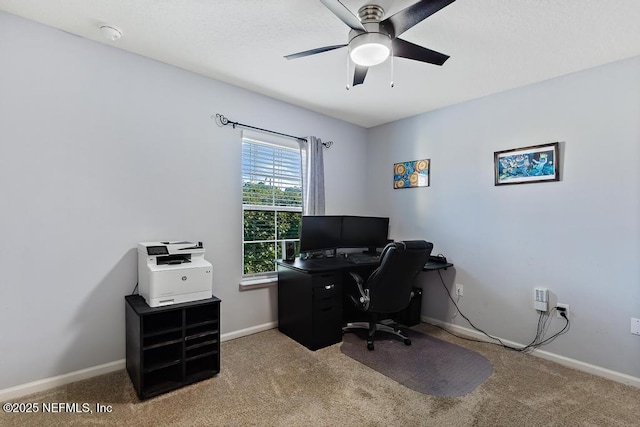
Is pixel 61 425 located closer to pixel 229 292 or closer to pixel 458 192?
pixel 229 292

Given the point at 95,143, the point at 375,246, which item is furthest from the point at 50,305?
the point at 375,246

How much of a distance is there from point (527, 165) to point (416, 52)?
1685 millimetres

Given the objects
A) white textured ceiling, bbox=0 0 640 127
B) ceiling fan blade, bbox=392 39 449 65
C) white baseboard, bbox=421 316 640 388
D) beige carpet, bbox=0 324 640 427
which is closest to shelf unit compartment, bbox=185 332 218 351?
beige carpet, bbox=0 324 640 427

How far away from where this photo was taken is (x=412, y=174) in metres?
3.75

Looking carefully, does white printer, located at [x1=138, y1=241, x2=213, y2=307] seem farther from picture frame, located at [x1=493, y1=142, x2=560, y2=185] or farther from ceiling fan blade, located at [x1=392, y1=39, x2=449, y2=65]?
picture frame, located at [x1=493, y1=142, x2=560, y2=185]

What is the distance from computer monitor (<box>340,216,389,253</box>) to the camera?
3.55 m

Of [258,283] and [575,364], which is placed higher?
[258,283]

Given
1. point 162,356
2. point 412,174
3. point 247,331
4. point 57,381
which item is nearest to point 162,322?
point 162,356

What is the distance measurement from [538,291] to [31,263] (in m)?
3.94

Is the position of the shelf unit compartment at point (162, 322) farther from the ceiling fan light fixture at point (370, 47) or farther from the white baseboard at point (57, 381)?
the ceiling fan light fixture at point (370, 47)

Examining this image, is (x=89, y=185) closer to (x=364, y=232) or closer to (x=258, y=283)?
(x=258, y=283)

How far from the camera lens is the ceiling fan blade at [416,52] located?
1814 millimetres

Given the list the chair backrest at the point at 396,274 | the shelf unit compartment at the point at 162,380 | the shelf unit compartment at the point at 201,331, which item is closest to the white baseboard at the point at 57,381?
the shelf unit compartment at the point at 162,380

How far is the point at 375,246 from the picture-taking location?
379 cm
